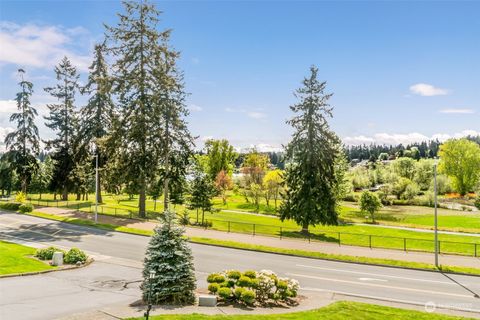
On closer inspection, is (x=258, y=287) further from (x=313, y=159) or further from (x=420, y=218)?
(x=420, y=218)

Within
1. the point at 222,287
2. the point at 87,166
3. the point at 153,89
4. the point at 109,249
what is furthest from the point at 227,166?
the point at 222,287

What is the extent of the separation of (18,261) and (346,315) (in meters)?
18.7

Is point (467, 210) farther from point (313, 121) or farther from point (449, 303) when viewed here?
point (449, 303)

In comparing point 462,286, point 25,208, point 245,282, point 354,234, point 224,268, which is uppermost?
point 25,208

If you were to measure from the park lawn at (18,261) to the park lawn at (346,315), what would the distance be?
36.6 feet

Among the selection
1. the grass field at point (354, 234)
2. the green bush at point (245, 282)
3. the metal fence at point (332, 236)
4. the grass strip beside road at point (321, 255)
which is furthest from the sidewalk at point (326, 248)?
the green bush at point (245, 282)

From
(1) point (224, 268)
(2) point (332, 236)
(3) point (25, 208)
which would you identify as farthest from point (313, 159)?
(3) point (25, 208)

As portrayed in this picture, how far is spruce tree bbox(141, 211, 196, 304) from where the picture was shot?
52.6 ft

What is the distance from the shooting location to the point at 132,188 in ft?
147

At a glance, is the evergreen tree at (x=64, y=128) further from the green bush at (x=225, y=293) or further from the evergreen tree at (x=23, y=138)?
the green bush at (x=225, y=293)

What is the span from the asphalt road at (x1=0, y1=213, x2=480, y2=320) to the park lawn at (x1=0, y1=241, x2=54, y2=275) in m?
1.34

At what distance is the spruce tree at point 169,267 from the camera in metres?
16.0

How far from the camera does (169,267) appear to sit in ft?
53.2

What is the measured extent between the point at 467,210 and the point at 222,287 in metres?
75.1
